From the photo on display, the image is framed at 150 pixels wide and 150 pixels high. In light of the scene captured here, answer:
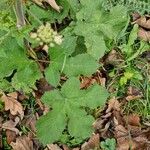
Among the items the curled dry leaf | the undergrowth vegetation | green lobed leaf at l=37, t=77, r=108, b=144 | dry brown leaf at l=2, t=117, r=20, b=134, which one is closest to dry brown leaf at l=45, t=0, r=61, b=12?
the undergrowth vegetation

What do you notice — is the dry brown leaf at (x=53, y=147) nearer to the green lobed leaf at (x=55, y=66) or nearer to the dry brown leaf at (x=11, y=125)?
the dry brown leaf at (x=11, y=125)

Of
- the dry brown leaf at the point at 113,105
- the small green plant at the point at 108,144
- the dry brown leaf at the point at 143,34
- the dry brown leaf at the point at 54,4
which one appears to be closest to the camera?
the dry brown leaf at the point at 54,4

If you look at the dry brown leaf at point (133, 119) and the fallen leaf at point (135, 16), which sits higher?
the fallen leaf at point (135, 16)

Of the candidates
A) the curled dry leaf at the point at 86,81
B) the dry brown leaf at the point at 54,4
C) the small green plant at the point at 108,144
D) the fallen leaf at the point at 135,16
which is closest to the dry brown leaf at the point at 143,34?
the fallen leaf at the point at 135,16

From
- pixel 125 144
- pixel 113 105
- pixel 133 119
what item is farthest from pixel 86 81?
pixel 125 144

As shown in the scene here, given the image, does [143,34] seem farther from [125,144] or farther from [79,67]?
[79,67]

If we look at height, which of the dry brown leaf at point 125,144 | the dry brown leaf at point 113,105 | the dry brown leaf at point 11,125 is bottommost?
the dry brown leaf at point 125,144

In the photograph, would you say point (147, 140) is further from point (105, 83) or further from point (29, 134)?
point (29, 134)

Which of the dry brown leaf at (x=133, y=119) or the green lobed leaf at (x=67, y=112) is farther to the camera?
the dry brown leaf at (x=133, y=119)
